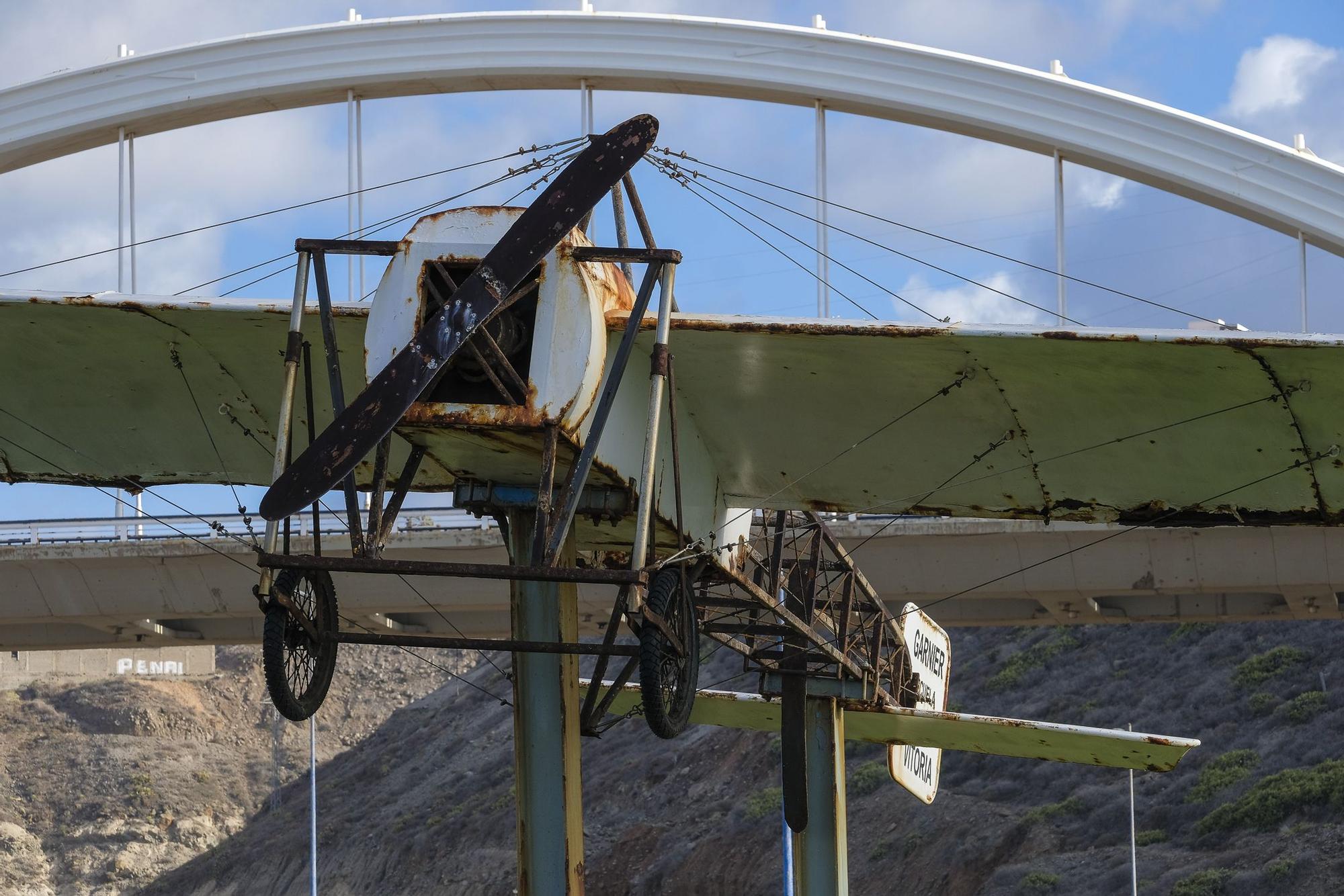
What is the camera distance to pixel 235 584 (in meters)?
34.5

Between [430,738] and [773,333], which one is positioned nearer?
[773,333]

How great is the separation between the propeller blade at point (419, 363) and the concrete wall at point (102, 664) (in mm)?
78893

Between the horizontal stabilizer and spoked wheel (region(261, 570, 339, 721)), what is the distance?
7.84m

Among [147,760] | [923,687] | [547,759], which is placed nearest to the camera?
[547,759]

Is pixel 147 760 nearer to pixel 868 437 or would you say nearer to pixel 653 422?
pixel 868 437

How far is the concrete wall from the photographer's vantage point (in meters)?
84.4

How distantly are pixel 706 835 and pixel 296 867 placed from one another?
18799 millimetres

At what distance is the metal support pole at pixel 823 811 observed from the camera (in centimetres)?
2044

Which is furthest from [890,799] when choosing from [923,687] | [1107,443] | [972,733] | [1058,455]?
[1107,443]

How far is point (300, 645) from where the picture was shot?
10.4 meters

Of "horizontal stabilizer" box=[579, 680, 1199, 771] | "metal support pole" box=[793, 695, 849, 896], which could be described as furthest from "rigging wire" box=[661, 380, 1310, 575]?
"metal support pole" box=[793, 695, 849, 896]

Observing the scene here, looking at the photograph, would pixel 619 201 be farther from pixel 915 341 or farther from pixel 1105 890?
pixel 1105 890

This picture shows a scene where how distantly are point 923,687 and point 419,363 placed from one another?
15.7m

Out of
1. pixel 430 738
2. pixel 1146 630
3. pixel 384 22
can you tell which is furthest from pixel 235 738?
pixel 384 22
